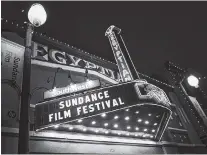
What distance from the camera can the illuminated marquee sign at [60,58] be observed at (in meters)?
12.9

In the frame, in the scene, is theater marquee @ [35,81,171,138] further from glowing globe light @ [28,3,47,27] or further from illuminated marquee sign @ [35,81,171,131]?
glowing globe light @ [28,3,47,27]

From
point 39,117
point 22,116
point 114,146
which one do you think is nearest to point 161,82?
point 114,146

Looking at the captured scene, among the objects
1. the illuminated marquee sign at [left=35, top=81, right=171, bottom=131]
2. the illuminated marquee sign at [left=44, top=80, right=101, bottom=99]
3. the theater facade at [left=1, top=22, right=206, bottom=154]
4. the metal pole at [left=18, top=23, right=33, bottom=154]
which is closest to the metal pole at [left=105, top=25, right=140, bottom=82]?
the theater facade at [left=1, top=22, right=206, bottom=154]

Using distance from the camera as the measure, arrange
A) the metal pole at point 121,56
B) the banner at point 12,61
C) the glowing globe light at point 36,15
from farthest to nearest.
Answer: the metal pole at point 121,56 → the banner at point 12,61 → the glowing globe light at point 36,15

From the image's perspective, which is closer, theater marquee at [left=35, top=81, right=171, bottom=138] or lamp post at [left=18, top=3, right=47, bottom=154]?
lamp post at [left=18, top=3, right=47, bottom=154]

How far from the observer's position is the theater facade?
889 cm

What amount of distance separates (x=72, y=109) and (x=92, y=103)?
2.99 feet

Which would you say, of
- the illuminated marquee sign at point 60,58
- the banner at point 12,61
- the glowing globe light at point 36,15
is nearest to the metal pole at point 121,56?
the illuminated marquee sign at point 60,58

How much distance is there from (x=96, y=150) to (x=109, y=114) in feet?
7.19

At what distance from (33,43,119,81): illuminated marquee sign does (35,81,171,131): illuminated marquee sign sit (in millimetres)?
4421

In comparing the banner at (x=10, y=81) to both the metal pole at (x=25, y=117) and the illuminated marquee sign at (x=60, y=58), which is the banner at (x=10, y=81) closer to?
the illuminated marquee sign at (x=60, y=58)

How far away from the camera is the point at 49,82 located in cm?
1195

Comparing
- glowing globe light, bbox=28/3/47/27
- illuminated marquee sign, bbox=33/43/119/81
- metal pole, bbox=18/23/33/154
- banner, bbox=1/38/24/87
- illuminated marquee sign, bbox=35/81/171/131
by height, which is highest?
illuminated marquee sign, bbox=33/43/119/81

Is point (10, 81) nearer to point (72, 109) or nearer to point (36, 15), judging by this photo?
point (72, 109)
